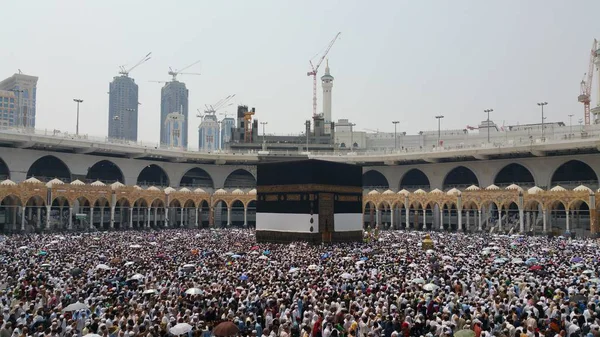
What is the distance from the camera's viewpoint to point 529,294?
12523 mm

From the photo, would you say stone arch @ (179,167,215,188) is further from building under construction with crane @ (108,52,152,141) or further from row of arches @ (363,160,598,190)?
building under construction with crane @ (108,52,152,141)

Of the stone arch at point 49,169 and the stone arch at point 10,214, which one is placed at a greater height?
the stone arch at point 49,169

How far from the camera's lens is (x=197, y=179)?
204ft

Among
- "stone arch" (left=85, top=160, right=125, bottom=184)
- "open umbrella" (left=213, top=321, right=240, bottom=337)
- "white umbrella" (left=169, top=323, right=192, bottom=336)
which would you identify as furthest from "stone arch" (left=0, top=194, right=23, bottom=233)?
"open umbrella" (left=213, top=321, right=240, bottom=337)

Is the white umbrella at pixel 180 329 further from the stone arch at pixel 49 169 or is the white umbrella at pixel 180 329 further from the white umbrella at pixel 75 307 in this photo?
the stone arch at pixel 49 169

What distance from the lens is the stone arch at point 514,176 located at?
49.9m

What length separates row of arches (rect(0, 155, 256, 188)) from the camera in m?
48.8

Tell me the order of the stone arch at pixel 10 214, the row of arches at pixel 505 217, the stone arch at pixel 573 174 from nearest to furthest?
1. the row of arches at pixel 505 217
2. the stone arch at pixel 10 214
3. the stone arch at pixel 573 174

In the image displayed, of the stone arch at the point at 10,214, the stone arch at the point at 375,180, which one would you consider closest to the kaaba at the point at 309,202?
the stone arch at the point at 10,214

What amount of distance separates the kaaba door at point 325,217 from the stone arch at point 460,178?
25.5 m

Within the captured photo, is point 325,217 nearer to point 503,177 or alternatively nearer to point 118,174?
point 503,177

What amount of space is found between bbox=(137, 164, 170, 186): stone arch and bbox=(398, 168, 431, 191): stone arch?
26.6m

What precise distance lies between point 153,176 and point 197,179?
17.9 ft

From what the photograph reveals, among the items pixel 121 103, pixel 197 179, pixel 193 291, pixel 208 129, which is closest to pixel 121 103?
pixel 121 103
